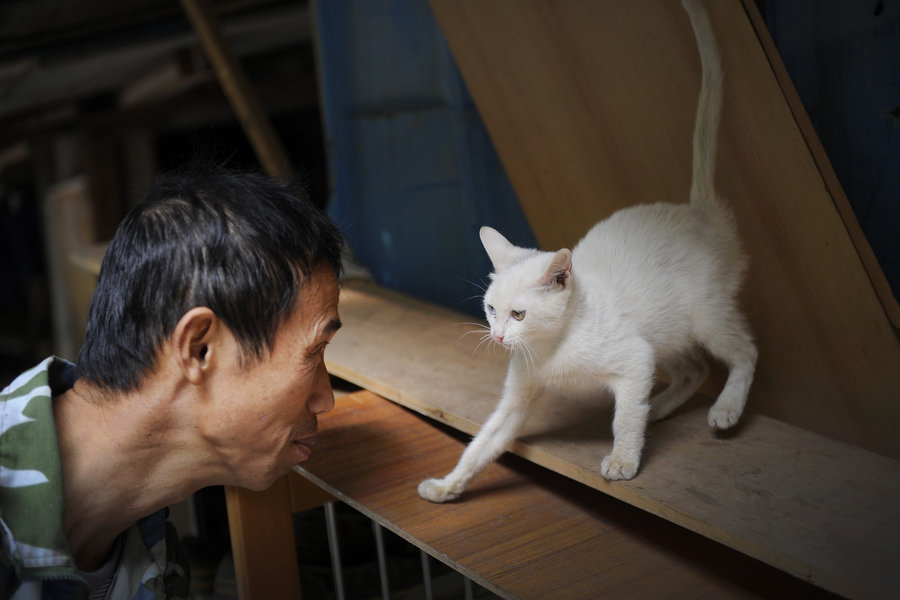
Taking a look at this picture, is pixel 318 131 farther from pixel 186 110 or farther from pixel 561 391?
pixel 561 391

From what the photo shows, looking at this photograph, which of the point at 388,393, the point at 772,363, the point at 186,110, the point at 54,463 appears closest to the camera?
the point at 54,463

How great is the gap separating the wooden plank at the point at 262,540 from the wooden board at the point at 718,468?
0.26 metres

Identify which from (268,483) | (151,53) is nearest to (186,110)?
(151,53)

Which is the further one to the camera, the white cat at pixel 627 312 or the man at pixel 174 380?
the white cat at pixel 627 312

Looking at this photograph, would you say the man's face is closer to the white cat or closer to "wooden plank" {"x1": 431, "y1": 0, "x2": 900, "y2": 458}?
the white cat

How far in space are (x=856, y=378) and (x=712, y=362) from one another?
263mm

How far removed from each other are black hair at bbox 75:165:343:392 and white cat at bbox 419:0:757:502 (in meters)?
0.32

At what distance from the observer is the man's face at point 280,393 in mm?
1089

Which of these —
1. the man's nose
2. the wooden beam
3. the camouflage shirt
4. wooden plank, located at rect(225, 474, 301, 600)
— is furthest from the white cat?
the wooden beam

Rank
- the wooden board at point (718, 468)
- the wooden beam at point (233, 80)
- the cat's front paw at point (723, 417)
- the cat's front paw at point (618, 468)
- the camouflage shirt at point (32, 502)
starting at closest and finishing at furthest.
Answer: the wooden board at point (718, 468) < the camouflage shirt at point (32, 502) < the cat's front paw at point (618, 468) < the cat's front paw at point (723, 417) < the wooden beam at point (233, 80)

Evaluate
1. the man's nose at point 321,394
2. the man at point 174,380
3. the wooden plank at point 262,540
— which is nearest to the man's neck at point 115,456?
the man at point 174,380

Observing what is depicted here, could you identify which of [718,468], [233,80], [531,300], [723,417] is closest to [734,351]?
[723,417]

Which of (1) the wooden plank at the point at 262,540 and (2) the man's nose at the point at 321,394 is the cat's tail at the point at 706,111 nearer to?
(2) the man's nose at the point at 321,394

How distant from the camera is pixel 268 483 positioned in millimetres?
1200
